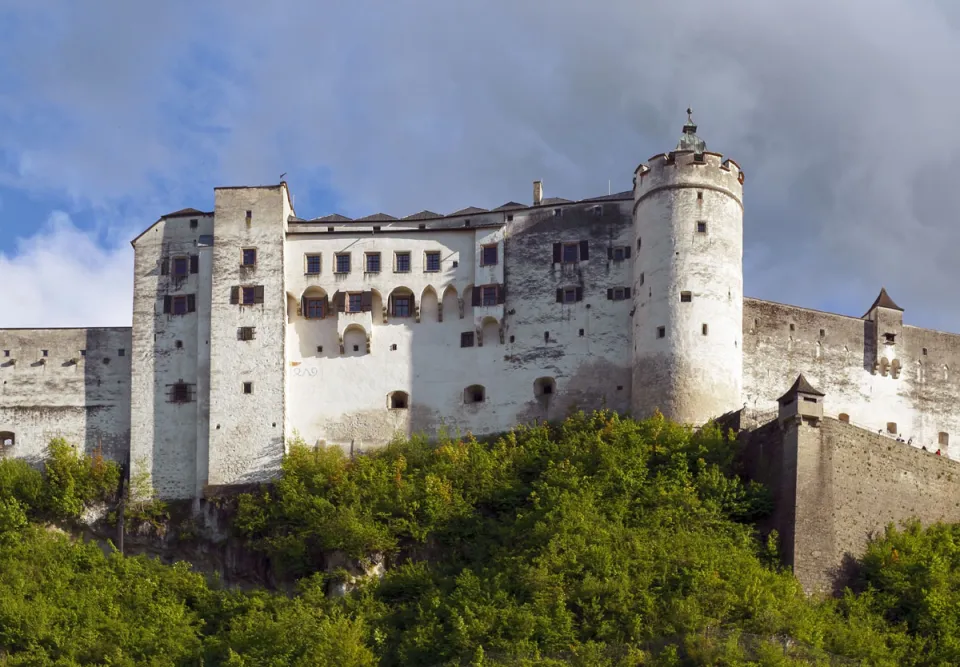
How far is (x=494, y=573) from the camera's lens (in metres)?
56.0

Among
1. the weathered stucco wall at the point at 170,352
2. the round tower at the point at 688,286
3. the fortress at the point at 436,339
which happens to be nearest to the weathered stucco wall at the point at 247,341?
the fortress at the point at 436,339

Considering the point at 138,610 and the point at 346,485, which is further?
the point at 346,485

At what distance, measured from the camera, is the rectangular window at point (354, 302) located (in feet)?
223

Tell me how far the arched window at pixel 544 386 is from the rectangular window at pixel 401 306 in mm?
5382

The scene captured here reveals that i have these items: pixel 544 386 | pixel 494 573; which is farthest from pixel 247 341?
pixel 494 573

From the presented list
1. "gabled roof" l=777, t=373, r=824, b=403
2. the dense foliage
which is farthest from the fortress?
"gabled roof" l=777, t=373, r=824, b=403

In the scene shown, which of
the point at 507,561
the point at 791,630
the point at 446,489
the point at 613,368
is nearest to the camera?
the point at 791,630

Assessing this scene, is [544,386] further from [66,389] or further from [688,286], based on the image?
[66,389]

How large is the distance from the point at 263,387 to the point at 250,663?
46.8 feet

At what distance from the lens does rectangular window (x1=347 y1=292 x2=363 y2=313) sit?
68.1m

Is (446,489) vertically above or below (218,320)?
below

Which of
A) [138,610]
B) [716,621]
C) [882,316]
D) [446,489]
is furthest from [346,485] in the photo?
[882,316]

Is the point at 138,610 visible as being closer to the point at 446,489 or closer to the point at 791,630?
the point at 446,489

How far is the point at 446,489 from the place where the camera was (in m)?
61.3
